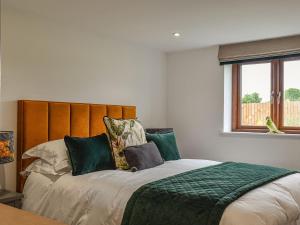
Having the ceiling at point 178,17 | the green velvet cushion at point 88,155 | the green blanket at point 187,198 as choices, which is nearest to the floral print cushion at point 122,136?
the green velvet cushion at point 88,155

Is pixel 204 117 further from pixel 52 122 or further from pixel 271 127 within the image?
pixel 52 122

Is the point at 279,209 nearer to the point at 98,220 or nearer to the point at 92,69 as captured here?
the point at 98,220

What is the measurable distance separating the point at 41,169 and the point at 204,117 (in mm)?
2334

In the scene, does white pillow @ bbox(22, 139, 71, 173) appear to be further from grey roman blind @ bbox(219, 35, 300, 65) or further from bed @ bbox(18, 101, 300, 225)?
grey roman blind @ bbox(219, 35, 300, 65)

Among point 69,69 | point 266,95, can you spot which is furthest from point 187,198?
point 266,95

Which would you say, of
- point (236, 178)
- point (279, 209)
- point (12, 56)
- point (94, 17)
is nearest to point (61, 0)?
point (94, 17)

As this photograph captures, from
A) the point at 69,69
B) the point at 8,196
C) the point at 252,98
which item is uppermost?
the point at 69,69

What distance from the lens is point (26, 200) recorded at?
260 cm

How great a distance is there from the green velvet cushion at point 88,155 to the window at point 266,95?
2088 millimetres

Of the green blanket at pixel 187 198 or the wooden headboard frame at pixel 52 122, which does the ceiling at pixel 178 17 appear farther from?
the green blanket at pixel 187 198

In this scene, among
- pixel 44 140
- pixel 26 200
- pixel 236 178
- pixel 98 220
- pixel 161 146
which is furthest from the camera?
pixel 161 146

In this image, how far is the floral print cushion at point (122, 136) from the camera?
9.41 ft

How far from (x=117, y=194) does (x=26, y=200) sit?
3.01 ft

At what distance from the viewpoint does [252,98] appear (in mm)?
4082
